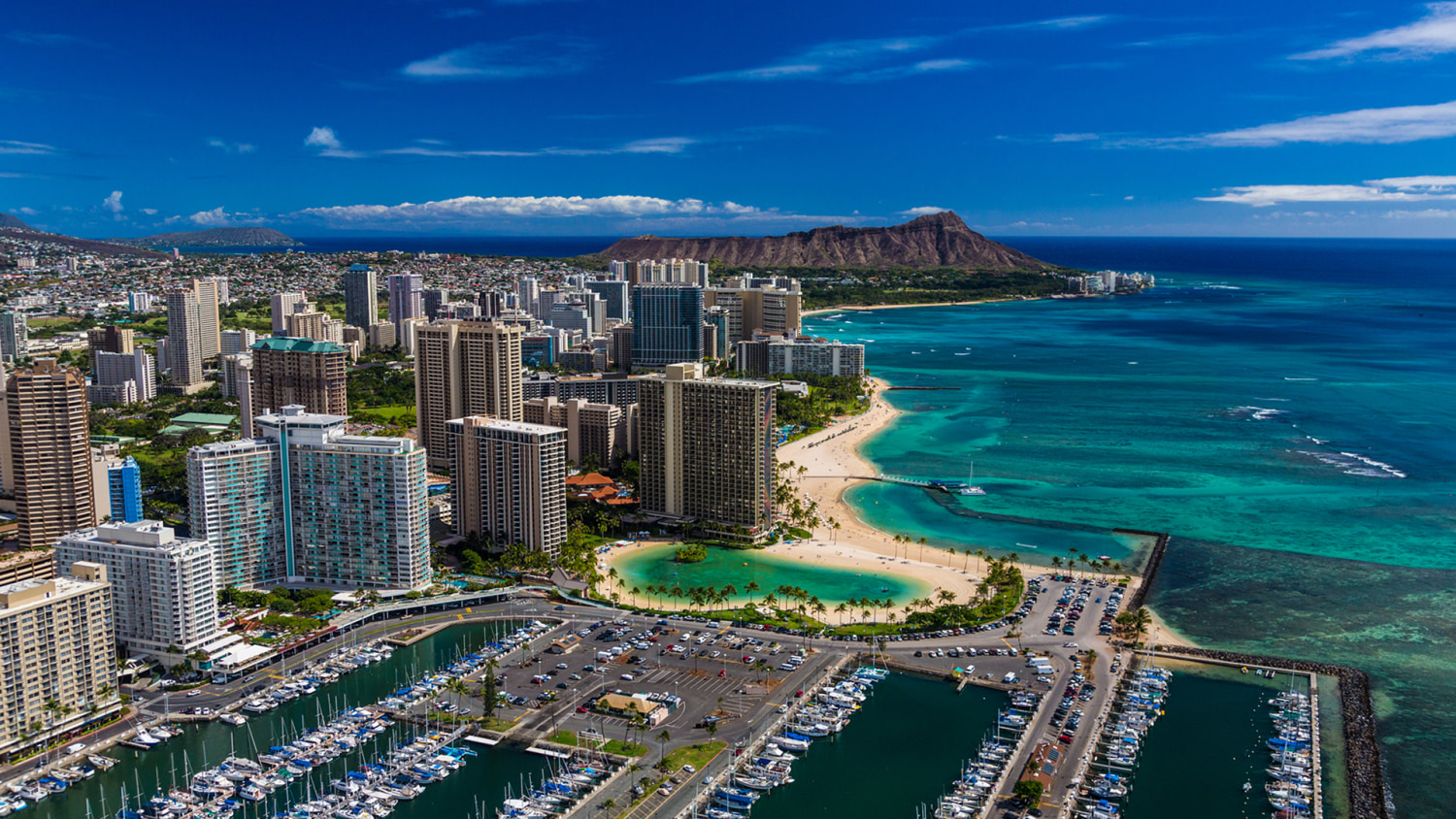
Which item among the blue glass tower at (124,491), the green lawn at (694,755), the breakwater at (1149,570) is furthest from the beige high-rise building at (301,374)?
the breakwater at (1149,570)

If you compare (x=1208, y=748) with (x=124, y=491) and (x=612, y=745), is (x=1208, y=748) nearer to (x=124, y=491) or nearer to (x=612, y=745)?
(x=612, y=745)

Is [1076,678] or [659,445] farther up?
[659,445]

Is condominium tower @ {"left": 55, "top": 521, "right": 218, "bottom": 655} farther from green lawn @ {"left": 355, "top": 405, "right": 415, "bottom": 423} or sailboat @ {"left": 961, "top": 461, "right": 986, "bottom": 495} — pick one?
green lawn @ {"left": 355, "top": 405, "right": 415, "bottom": 423}

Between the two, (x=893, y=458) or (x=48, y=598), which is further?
(x=893, y=458)

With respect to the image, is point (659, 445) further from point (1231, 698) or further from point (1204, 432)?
point (1204, 432)

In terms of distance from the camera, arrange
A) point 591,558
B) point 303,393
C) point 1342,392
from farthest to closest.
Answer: point 1342,392 → point 303,393 → point 591,558

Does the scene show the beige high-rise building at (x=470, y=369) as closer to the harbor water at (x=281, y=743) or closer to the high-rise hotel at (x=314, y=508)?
the high-rise hotel at (x=314, y=508)

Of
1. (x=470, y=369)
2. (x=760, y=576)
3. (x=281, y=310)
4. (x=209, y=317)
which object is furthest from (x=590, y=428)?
(x=281, y=310)

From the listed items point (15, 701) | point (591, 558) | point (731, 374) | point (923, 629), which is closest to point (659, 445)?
point (591, 558)
